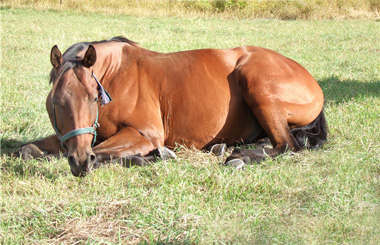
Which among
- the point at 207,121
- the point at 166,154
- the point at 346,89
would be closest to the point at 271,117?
the point at 207,121

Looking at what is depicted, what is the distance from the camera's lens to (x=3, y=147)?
4.82 m

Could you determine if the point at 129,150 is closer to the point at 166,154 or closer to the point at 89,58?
the point at 166,154

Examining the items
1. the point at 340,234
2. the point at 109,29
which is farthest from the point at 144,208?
the point at 109,29

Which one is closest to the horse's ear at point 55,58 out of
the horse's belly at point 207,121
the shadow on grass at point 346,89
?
Result: the horse's belly at point 207,121

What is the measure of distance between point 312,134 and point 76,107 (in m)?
2.46

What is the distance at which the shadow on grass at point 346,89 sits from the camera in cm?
638

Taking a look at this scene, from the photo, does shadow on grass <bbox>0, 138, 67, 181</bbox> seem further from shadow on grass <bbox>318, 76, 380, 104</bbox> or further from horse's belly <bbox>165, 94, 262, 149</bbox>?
shadow on grass <bbox>318, 76, 380, 104</bbox>

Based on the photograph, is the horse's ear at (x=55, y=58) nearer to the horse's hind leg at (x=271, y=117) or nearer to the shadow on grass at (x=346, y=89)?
the horse's hind leg at (x=271, y=117)

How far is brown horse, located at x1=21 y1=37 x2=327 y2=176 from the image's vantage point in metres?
4.29

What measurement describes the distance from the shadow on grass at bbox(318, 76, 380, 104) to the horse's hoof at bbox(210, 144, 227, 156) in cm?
239

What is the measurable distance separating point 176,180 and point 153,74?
145 cm

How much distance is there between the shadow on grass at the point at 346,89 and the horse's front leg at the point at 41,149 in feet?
12.4

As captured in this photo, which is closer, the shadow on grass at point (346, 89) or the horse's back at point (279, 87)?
the horse's back at point (279, 87)

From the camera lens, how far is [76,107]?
3.51 m
